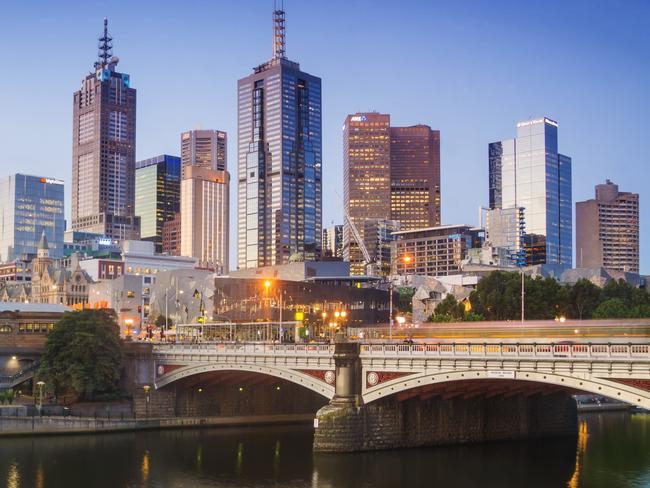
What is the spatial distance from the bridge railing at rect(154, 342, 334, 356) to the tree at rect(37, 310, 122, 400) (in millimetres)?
5921

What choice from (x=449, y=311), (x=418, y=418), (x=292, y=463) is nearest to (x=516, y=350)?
(x=418, y=418)

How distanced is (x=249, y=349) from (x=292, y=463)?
672 inches

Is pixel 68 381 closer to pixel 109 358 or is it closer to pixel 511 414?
pixel 109 358

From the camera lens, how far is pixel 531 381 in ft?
236

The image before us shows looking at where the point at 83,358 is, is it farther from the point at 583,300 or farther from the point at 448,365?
the point at 583,300

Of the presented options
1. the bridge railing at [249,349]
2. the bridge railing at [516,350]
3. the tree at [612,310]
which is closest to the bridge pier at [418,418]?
the bridge railing at [516,350]

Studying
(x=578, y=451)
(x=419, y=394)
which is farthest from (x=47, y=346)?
(x=578, y=451)

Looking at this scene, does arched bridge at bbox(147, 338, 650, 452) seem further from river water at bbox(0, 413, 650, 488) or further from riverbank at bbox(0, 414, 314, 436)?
riverbank at bbox(0, 414, 314, 436)

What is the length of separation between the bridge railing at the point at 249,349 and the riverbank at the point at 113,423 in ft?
27.2

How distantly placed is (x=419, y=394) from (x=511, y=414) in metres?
16.7

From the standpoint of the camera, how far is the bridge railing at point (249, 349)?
87.2 meters

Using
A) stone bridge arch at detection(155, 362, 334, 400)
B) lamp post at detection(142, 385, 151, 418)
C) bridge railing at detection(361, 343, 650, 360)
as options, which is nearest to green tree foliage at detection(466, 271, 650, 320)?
stone bridge arch at detection(155, 362, 334, 400)

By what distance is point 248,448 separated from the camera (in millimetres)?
92125

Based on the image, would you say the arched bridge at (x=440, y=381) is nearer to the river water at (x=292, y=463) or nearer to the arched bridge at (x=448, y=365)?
the arched bridge at (x=448, y=365)
